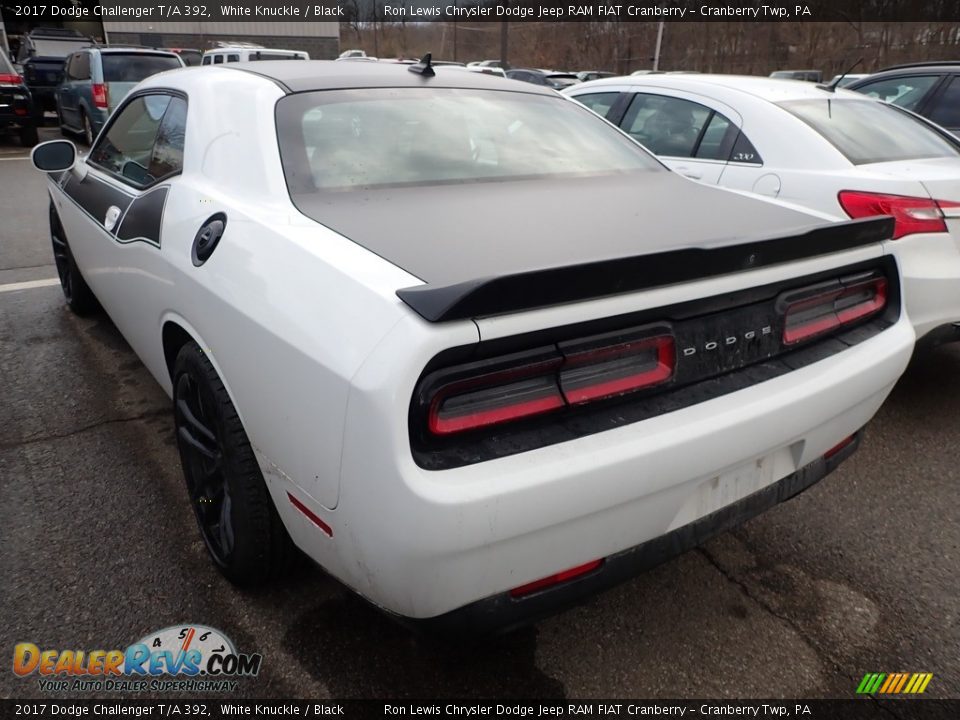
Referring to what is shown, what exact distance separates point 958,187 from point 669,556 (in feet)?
8.64

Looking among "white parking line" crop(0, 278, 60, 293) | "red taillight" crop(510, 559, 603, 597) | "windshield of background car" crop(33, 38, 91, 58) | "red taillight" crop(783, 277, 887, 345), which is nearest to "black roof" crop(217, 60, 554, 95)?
"red taillight" crop(783, 277, 887, 345)

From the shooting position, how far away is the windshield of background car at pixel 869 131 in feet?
11.7

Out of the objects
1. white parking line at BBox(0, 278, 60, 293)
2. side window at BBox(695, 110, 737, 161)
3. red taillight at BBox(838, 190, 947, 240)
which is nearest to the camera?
red taillight at BBox(838, 190, 947, 240)

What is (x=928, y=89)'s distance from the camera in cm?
552

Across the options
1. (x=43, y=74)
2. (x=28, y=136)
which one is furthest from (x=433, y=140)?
(x=43, y=74)

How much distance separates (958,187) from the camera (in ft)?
10.4

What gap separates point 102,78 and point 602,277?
1217cm

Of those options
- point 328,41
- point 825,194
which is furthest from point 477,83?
point 328,41

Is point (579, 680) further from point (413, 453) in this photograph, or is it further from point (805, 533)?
point (805, 533)

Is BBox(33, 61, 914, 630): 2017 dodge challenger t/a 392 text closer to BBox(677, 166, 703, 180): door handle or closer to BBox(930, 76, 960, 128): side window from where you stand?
BBox(677, 166, 703, 180): door handle

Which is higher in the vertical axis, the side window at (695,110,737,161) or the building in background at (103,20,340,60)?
the building in background at (103,20,340,60)

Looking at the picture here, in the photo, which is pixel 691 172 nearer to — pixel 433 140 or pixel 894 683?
pixel 433 140

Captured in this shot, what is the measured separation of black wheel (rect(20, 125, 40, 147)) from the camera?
40.5 feet

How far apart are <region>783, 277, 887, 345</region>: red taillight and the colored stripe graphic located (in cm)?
95
